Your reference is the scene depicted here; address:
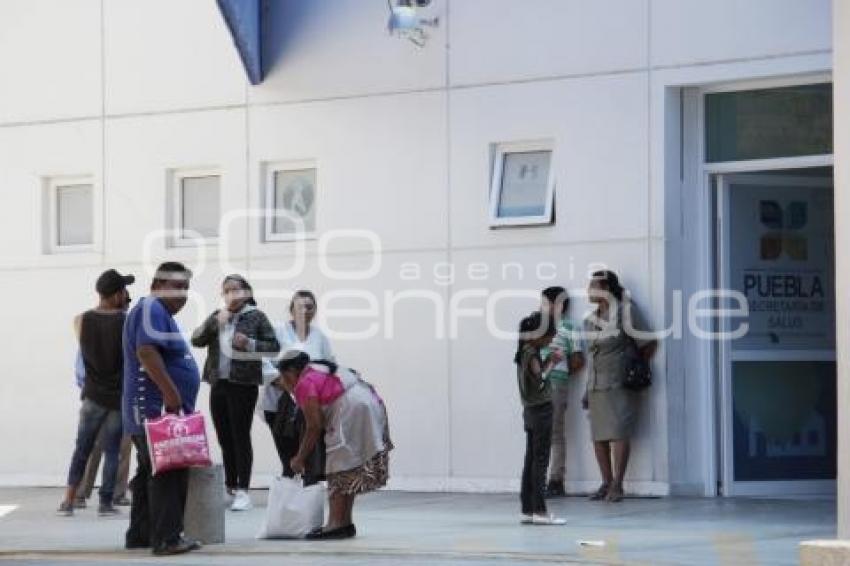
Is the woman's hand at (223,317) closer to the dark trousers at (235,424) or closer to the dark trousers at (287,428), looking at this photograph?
the dark trousers at (235,424)

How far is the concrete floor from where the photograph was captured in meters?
12.1

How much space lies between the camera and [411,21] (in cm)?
1788

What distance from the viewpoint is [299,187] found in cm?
1891

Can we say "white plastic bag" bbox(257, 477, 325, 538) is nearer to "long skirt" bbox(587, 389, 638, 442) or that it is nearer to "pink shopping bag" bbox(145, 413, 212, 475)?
"pink shopping bag" bbox(145, 413, 212, 475)

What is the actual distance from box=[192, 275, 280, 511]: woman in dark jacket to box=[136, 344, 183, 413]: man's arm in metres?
3.36

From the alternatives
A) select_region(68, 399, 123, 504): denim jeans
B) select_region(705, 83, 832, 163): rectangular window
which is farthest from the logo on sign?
select_region(68, 399, 123, 504): denim jeans

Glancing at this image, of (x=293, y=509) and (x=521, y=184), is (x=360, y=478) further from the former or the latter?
(x=521, y=184)

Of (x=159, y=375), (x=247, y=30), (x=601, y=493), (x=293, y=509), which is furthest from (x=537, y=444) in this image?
(x=247, y=30)

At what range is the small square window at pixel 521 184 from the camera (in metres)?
17.6

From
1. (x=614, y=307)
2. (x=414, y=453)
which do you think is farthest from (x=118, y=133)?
(x=614, y=307)

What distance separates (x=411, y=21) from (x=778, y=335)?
13.6 feet

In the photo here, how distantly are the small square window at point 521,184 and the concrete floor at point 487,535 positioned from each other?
2413 millimetres

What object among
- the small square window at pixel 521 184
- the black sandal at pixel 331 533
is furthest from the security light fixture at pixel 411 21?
the black sandal at pixel 331 533

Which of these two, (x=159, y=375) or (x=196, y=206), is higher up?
(x=196, y=206)
